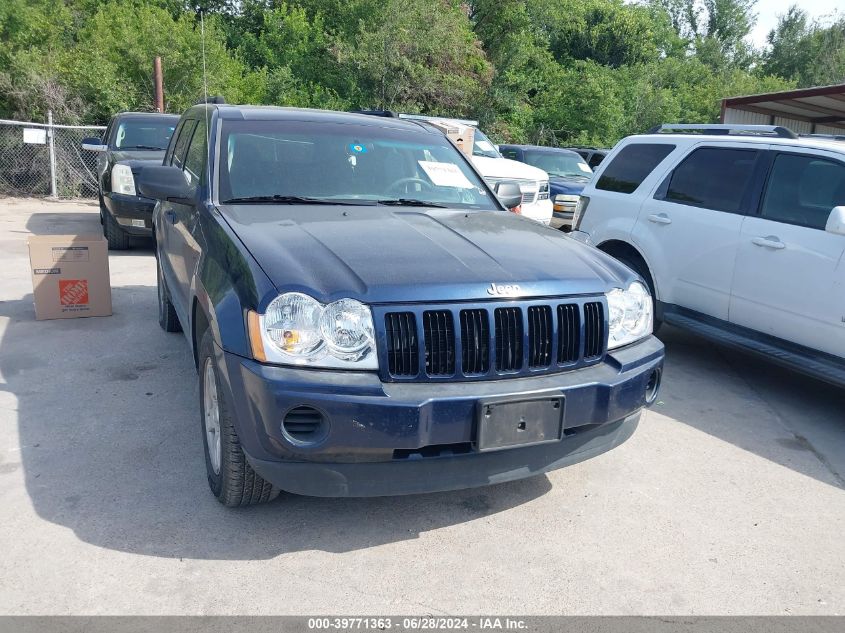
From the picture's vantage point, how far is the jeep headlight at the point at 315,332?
2.82 metres

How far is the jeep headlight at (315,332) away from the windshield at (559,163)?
12.4 meters

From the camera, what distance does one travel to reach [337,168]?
4.24m

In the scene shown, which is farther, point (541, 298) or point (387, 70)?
point (387, 70)

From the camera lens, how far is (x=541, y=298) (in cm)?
310

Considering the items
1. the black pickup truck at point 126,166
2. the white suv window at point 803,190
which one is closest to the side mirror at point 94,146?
the black pickup truck at point 126,166

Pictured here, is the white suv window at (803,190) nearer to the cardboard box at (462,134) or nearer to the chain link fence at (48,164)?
the cardboard box at (462,134)

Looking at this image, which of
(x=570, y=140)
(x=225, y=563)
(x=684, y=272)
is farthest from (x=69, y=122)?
(x=570, y=140)

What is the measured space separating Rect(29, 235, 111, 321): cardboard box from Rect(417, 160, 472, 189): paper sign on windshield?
3.30 metres

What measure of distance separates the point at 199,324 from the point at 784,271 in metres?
3.85

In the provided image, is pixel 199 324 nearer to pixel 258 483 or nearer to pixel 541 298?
pixel 258 483

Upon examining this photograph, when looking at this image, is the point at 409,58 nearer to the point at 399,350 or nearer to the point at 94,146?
the point at 94,146

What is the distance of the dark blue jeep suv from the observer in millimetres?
2787

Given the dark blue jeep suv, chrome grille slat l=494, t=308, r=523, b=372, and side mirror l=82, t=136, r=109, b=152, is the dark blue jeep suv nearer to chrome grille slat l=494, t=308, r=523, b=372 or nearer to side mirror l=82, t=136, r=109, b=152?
chrome grille slat l=494, t=308, r=523, b=372

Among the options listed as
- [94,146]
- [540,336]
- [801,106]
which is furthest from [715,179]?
[801,106]
